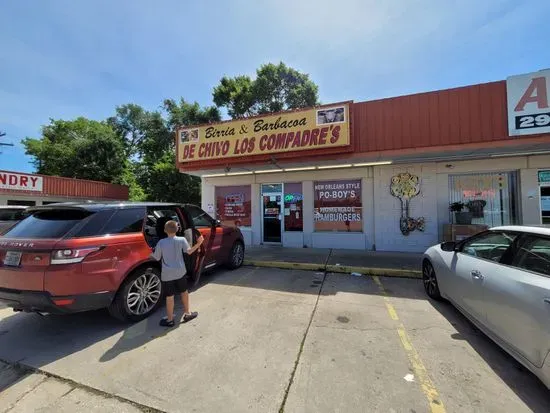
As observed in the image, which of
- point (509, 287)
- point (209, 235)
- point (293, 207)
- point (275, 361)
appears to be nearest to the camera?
point (509, 287)

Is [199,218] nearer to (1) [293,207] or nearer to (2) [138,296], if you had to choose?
(2) [138,296]

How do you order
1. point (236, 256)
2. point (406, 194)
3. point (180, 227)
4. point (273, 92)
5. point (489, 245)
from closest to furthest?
point (489, 245) → point (180, 227) → point (236, 256) → point (406, 194) → point (273, 92)

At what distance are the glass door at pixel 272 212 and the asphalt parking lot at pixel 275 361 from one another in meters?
6.01

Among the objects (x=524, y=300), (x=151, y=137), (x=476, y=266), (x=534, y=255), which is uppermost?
(x=151, y=137)

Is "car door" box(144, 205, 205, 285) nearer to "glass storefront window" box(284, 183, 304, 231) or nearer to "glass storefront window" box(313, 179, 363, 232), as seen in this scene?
"glass storefront window" box(284, 183, 304, 231)

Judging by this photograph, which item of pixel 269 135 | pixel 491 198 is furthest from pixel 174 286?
pixel 491 198

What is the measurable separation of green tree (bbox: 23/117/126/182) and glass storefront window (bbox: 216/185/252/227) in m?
23.5

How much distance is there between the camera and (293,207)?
1080 centimetres

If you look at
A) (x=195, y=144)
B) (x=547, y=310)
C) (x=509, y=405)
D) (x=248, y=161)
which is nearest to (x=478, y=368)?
(x=509, y=405)

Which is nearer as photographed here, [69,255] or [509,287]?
[509,287]

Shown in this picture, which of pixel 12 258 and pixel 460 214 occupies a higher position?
pixel 460 214

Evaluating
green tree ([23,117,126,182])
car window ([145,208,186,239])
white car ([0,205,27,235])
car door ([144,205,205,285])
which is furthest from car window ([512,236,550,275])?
green tree ([23,117,126,182])

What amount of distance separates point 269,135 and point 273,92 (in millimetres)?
18370

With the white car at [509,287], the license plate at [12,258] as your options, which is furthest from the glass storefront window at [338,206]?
the license plate at [12,258]
